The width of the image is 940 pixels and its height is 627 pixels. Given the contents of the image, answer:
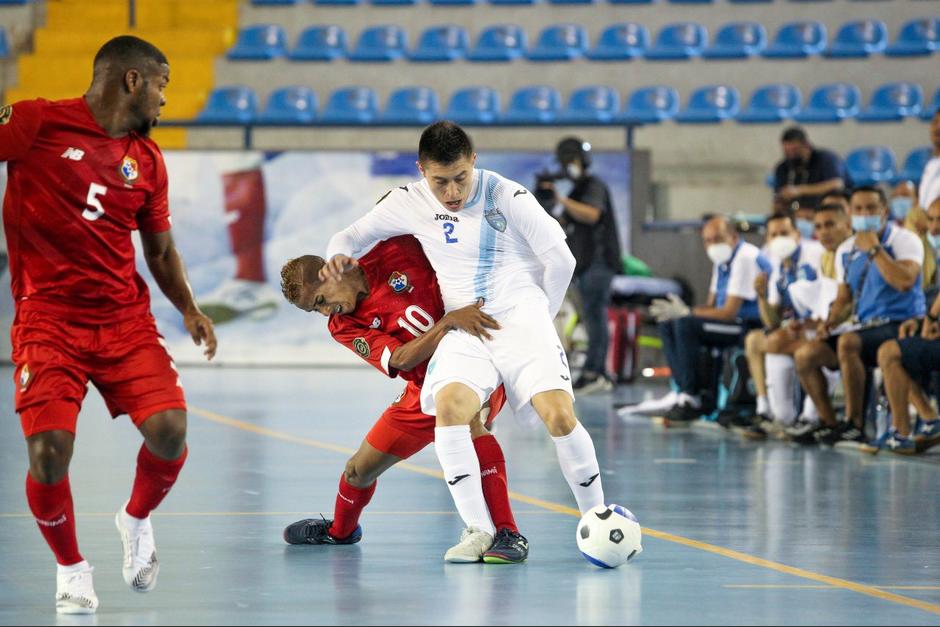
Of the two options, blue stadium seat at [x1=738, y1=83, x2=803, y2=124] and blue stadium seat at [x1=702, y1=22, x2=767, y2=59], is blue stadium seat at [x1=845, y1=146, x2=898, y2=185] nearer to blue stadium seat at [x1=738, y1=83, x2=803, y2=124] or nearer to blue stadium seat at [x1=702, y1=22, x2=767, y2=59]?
blue stadium seat at [x1=738, y1=83, x2=803, y2=124]

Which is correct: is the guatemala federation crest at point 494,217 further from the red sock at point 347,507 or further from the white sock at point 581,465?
the red sock at point 347,507

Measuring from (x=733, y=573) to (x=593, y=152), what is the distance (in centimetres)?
1220

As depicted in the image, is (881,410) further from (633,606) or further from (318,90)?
(318,90)

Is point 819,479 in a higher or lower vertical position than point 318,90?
lower

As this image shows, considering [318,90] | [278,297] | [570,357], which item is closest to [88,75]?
[318,90]

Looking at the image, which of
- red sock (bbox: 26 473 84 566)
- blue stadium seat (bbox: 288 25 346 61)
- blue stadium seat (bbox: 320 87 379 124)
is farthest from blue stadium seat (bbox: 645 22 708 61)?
red sock (bbox: 26 473 84 566)

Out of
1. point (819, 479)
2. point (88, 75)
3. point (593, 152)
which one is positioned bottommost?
point (819, 479)

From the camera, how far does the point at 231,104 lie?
1981 centimetres

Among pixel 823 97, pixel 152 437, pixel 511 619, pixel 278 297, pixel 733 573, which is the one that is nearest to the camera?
pixel 511 619

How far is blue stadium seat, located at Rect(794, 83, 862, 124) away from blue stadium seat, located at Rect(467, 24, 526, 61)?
393cm

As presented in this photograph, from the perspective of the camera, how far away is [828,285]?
34.5 feet

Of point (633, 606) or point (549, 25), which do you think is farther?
point (549, 25)

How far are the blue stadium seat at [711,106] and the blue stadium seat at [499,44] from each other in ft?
8.33

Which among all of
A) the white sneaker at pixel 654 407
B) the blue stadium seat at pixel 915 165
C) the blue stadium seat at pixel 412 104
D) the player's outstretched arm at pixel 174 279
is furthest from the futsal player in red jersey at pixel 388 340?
the blue stadium seat at pixel 412 104
